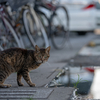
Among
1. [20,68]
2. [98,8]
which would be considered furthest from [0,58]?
[98,8]

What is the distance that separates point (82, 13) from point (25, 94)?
1001cm

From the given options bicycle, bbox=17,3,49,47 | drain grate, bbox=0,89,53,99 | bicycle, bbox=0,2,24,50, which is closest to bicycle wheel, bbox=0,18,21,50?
bicycle, bbox=0,2,24,50

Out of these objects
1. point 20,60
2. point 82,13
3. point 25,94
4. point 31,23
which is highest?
point 31,23

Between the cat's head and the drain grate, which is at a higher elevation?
the cat's head

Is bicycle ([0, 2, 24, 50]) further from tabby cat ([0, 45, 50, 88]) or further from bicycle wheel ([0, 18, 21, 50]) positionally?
tabby cat ([0, 45, 50, 88])

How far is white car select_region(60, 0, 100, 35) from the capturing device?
492 inches

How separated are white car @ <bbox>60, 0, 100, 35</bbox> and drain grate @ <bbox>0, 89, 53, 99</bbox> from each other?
9671mm

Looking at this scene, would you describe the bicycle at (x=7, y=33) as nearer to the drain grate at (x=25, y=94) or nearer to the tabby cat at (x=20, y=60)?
the tabby cat at (x=20, y=60)

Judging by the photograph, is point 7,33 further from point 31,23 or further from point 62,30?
point 62,30

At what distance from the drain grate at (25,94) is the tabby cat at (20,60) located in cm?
22

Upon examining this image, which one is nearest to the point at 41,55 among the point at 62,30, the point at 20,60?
the point at 20,60

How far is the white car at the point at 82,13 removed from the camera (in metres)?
12.5

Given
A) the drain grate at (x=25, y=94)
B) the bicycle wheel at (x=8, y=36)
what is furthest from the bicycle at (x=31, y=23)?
the drain grate at (x=25, y=94)

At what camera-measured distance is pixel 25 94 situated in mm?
3023
